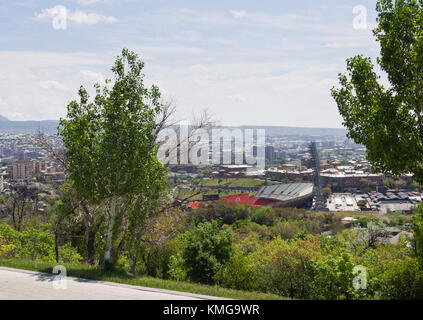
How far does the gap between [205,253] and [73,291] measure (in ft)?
23.7

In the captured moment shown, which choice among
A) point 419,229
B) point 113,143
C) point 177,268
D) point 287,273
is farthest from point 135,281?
point 287,273

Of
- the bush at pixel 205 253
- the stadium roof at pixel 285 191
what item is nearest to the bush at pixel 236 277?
the bush at pixel 205 253

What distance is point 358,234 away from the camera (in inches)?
1193

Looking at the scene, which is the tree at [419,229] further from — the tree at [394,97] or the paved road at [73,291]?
the paved road at [73,291]

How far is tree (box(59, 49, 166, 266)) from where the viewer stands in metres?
10.9

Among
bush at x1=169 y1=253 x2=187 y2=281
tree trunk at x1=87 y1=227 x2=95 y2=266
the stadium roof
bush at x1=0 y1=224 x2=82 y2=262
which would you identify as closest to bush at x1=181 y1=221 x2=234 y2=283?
bush at x1=169 y1=253 x2=187 y2=281

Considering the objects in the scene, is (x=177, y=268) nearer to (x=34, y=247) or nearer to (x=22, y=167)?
(x=34, y=247)

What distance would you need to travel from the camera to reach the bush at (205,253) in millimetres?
14594

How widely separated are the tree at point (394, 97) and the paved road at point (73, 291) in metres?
5.39

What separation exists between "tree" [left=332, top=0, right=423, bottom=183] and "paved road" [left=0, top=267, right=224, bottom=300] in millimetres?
5391

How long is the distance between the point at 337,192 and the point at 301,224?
187 feet

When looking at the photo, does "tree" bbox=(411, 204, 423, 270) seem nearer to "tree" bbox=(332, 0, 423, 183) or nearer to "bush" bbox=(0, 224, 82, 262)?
"tree" bbox=(332, 0, 423, 183)

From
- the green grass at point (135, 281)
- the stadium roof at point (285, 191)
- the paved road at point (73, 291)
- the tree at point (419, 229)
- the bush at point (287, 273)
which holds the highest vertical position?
the tree at point (419, 229)
